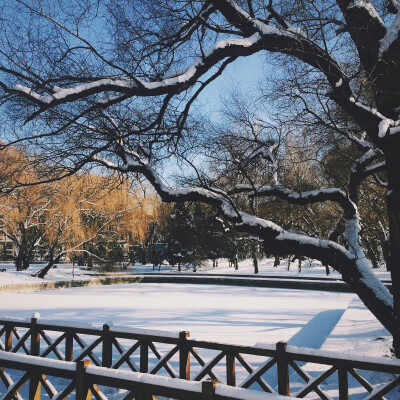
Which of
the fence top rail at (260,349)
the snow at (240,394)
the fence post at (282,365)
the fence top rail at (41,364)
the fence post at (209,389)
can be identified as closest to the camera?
the snow at (240,394)

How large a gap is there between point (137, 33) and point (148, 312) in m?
11.3

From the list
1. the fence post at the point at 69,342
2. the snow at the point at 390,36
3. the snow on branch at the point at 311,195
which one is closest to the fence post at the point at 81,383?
the fence post at the point at 69,342

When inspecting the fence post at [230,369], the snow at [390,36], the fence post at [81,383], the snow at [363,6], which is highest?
the snow at [363,6]

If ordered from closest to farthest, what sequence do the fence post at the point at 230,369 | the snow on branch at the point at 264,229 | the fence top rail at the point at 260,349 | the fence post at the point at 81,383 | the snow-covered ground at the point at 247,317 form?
the fence post at the point at 81,383 → the fence top rail at the point at 260,349 → the fence post at the point at 230,369 → the snow on branch at the point at 264,229 → the snow-covered ground at the point at 247,317

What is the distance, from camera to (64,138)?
609cm

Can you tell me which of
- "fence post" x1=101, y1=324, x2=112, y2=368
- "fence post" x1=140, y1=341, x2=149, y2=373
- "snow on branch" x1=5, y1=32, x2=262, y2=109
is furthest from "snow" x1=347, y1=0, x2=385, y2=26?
"fence post" x1=101, y1=324, x2=112, y2=368

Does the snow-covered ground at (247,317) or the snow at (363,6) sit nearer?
the snow at (363,6)

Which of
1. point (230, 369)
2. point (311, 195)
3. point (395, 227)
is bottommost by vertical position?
point (230, 369)

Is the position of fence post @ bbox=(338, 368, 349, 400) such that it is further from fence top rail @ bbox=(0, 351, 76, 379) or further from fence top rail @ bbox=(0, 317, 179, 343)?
fence top rail @ bbox=(0, 351, 76, 379)

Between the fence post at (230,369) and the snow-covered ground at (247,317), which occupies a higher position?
the fence post at (230,369)

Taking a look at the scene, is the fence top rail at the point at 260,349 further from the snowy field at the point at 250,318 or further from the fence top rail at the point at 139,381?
the fence top rail at the point at 139,381

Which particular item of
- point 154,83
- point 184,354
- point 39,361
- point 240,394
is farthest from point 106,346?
point 154,83

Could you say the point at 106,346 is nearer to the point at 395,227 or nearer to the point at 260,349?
the point at 260,349

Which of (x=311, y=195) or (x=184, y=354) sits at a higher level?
(x=311, y=195)
